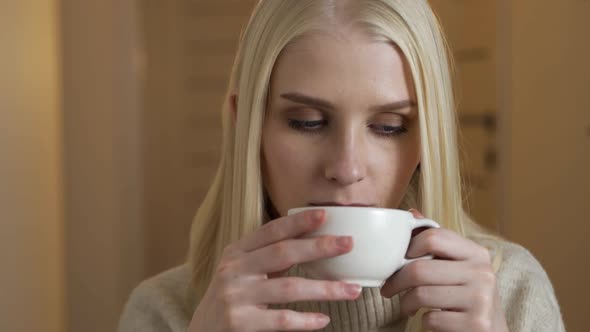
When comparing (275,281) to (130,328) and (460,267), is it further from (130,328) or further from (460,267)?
(130,328)

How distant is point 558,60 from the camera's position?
A: 286 cm

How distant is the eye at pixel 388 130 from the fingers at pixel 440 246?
0.66ft

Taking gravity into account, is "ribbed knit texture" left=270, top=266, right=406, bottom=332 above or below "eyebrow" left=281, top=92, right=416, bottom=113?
below

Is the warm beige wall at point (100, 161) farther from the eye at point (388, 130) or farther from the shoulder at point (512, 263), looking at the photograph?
the eye at point (388, 130)

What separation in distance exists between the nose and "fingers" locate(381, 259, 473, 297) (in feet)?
0.51

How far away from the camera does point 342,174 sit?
1.03 m

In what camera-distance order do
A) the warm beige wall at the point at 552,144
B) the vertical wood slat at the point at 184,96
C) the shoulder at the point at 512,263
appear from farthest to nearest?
the vertical wood slat at the point at 184,96, the warm beige wall at the point at 552,144, the shoulder at the point at 512,263

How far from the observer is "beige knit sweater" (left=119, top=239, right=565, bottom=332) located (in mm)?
1251

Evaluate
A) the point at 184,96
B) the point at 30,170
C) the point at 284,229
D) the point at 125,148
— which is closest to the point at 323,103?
the point at 284,229

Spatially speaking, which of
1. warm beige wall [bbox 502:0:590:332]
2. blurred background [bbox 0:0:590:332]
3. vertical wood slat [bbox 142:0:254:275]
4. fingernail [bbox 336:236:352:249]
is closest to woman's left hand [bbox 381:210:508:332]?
fingernail [bbox 336:236:352:249]

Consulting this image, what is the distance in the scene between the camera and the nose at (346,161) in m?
1.03

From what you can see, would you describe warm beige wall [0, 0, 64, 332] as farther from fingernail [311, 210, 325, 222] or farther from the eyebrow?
fingernail [311, 210, 325, 222]

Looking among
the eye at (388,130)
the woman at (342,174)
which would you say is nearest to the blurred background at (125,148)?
the woman at (342,174)

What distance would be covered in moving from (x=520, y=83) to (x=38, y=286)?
2.09m
